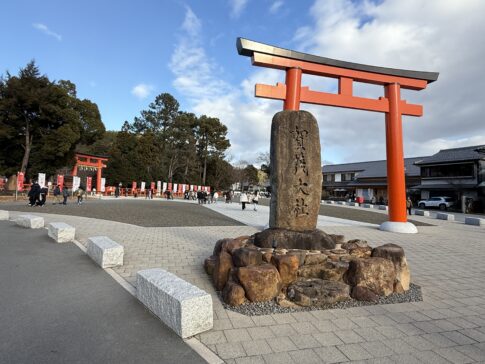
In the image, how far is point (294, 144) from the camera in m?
5.52

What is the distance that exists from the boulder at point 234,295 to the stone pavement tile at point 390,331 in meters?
1.66

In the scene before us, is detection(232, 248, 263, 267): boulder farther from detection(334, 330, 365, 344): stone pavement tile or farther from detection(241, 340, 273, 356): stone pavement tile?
→ detection(334, 330, 365, 344): stone pavement tile

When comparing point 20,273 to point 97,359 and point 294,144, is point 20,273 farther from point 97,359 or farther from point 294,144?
point 294,144

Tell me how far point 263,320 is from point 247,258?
3.20 ft

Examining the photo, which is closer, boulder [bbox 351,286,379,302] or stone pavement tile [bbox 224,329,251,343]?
stone pavement tile [bbox 224,329,251,343]

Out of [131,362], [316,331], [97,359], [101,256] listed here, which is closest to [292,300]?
[316,331]

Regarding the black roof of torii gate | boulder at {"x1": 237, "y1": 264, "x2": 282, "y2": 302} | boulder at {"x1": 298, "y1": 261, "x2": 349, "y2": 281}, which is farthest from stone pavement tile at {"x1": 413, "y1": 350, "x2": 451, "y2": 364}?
the black roof of torii gate

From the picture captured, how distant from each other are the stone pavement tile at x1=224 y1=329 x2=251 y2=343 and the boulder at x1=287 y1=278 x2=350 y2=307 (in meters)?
1.05

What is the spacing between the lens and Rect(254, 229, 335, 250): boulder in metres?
4.96

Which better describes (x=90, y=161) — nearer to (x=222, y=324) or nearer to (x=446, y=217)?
(x=446, y=217)

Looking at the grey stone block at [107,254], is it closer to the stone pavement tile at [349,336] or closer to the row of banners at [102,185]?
the stone pavement tile at [349,336]

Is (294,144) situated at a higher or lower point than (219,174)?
lower

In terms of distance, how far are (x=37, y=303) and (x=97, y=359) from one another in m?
1.84

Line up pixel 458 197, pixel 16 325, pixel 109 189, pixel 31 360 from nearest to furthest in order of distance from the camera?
1. pixel 31 360
2. pixel 16 325
3. pixel 458 197
4. pixel 109 189
